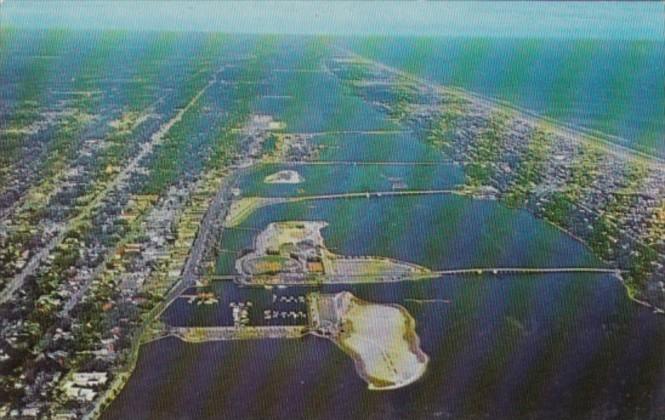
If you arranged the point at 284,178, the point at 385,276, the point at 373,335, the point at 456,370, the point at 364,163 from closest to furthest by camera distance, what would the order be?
the point at 456,370 → the point at 373,335 → the point at 385,276 → the point at 284,178 → the point at 364,163

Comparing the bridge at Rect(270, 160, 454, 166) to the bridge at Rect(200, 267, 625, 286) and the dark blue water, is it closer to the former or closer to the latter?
the bridge at Rect(200, 267, 625, 286)

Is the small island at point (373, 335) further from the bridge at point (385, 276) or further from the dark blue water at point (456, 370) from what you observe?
the bridge at point (385, 276)

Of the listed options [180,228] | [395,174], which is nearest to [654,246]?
[395,174]

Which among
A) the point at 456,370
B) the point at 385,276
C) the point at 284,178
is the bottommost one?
the point at 456,370

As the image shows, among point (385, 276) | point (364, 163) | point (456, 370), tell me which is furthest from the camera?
point (364, 163)

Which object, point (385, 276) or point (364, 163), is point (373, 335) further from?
point (364, 163)

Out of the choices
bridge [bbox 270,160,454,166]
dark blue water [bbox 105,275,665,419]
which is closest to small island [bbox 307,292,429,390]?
dark blue water [bbox 105,275,665,419]

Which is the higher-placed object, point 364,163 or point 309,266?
point 364,163

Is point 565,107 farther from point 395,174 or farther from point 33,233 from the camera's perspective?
point 33,233

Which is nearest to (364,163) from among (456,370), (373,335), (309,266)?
(309,266)
